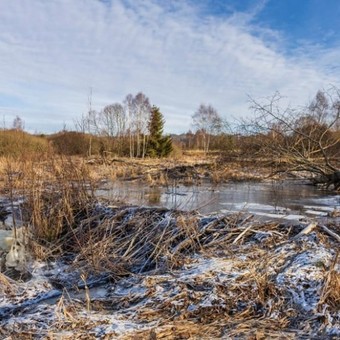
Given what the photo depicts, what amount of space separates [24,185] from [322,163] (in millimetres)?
8849

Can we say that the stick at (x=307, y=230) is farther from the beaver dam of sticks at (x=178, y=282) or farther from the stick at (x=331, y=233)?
the stick at (x=331, y=233)

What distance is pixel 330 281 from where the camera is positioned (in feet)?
13.9

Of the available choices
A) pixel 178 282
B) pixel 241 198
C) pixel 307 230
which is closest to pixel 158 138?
pixel 241 198

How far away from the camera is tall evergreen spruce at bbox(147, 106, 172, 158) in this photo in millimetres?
33397

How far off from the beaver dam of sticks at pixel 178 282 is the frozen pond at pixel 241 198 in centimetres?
162

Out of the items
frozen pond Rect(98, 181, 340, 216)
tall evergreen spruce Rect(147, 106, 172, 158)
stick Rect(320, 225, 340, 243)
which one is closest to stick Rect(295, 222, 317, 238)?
stick Rect(320, 225, 340, 243)

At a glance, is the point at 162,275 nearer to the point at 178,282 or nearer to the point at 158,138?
the point at 178,282

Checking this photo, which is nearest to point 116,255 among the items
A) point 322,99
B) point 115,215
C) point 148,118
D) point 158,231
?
point 158,231

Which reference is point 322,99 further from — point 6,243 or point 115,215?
Result: point 6,243

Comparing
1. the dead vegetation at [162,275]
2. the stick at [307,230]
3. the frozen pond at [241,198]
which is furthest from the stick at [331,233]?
the frozen pond at [241,198]

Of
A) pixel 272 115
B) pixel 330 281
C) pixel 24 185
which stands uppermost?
pixel 272 115

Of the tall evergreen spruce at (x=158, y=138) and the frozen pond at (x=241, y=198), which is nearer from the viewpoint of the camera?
the frozen pond at (x=241, y=198)

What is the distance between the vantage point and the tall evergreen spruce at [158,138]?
33.4m

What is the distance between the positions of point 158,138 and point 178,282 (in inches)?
1161
